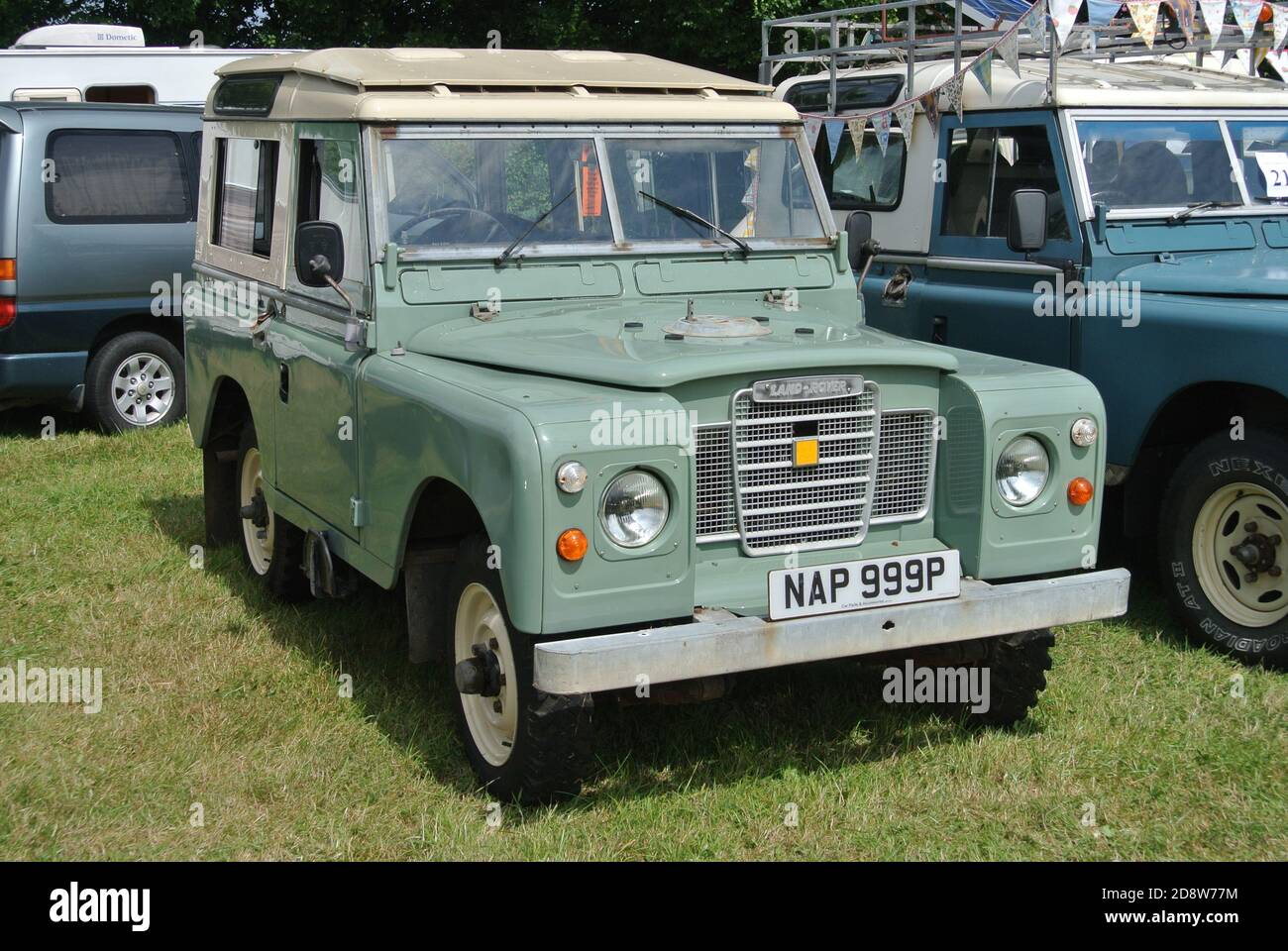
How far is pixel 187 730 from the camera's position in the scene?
17.0 ft

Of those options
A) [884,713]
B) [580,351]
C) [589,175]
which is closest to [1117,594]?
[884,713]

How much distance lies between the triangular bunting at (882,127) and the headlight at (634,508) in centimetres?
415

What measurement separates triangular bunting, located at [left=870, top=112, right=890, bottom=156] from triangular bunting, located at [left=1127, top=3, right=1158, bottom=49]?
4.14 ft

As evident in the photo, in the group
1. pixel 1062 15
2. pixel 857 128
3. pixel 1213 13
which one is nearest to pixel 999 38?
pixel 1062 15

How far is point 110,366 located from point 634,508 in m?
7.23

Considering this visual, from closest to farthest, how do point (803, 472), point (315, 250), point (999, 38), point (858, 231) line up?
point (803, 472) → point (315, 250) → point (858, 231) → point (999, 38)

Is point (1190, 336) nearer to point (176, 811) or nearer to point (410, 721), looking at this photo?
point (410, 721)

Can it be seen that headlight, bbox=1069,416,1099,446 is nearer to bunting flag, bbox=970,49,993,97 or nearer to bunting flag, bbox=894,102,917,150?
bunting flag, bbox=970,49,993,97

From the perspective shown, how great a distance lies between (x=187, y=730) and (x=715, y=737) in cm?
185

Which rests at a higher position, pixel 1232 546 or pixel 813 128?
pixel 813 128

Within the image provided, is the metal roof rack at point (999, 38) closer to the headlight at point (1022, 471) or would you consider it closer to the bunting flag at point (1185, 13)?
the bunting flag at point (1185, 13)

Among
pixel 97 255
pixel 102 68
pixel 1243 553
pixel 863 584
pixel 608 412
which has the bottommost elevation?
pixel 1243 553

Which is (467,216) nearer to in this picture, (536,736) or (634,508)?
(634,508)

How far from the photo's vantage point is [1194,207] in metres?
6.54
